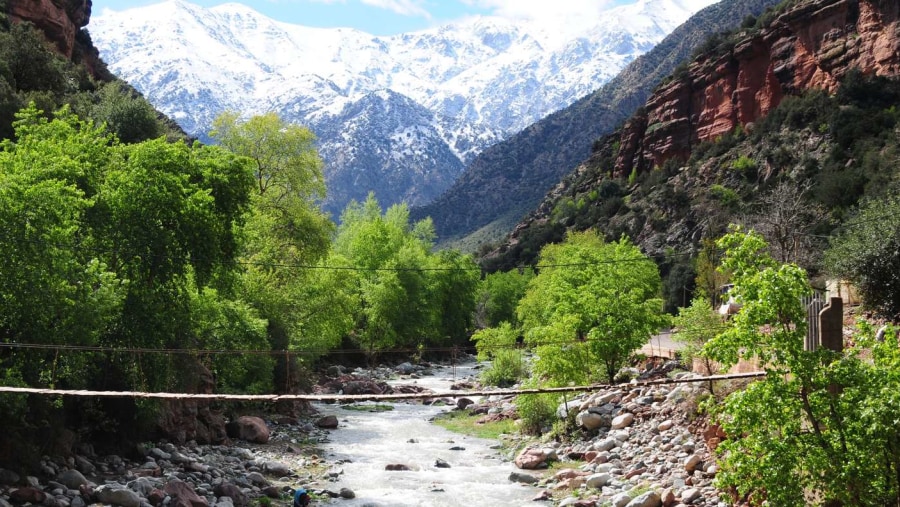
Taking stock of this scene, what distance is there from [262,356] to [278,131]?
1526 cm

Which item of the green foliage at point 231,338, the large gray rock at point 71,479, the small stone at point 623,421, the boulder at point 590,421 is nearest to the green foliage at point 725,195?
the boulder at point 590,421

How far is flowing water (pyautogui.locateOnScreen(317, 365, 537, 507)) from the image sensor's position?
21031 millimetres

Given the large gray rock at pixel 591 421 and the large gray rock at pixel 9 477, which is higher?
the large gray rock at pixel 9 477

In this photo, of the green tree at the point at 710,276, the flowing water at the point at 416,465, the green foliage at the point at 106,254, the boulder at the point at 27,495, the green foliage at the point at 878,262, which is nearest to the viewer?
the boulder at the point at 27,495

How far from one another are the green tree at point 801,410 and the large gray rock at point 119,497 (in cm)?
1276

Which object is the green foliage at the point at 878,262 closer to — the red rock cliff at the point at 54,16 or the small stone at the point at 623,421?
the small stone at the point at 623,421

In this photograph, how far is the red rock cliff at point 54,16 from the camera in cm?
5375

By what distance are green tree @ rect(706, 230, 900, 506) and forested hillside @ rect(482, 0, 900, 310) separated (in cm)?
3073

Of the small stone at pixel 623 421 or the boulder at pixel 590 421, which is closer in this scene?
the small stone at pixel 623 421

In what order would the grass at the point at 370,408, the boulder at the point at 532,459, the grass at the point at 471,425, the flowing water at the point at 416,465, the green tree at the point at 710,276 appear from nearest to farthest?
1. the flowing water at the point at 416,465
2. the boulder at the point at 532,459
3. the grass at the point at 471,425
4. the grass at the point at 370,408
5. the green tree at the point at 710,276

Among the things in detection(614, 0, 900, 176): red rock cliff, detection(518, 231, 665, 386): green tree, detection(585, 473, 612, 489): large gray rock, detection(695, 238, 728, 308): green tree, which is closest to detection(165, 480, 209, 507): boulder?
detection(585, 473, 612, 489): large gray rock

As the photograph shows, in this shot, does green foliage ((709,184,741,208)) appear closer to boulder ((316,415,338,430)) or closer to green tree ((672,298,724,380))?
green tree ((672,298,724,380))

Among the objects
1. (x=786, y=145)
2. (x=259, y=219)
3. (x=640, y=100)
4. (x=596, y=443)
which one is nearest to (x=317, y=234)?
(x=259, y=219)

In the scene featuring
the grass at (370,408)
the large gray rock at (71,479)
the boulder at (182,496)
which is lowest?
the grass at (370,408)
